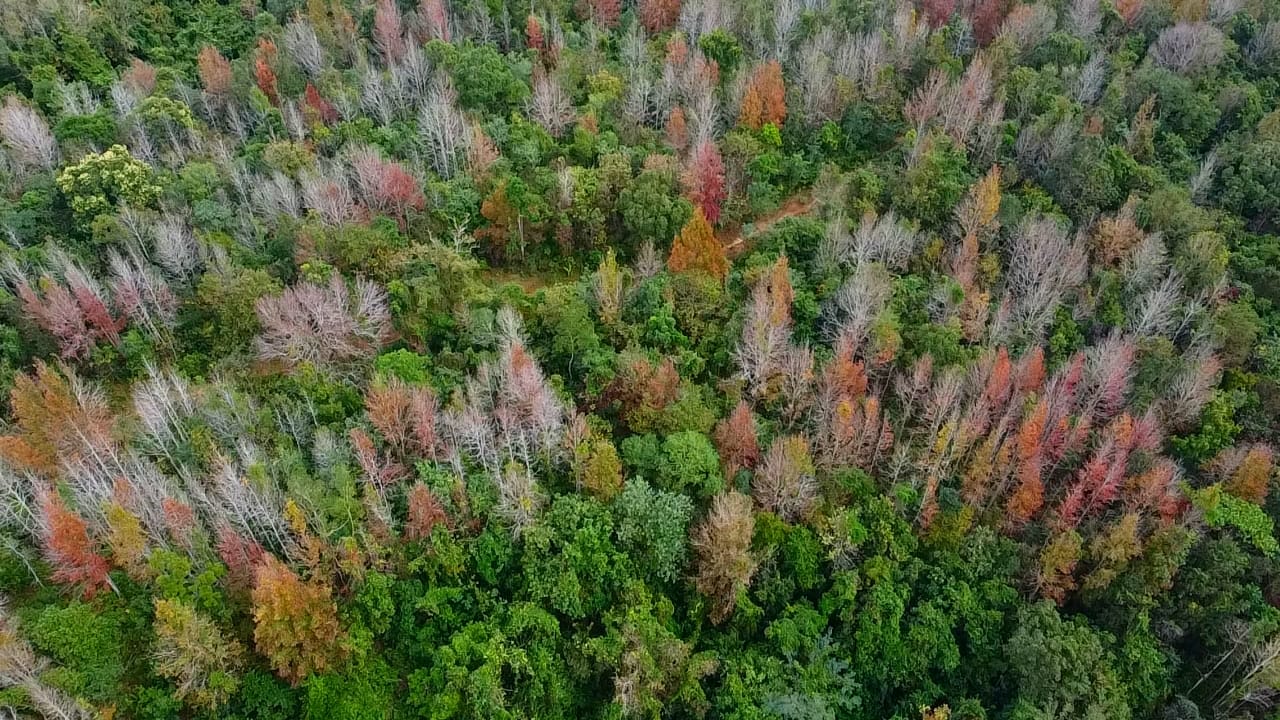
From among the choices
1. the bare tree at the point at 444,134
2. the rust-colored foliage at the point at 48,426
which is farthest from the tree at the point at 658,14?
the rust-colored foliage at the point at 48,426

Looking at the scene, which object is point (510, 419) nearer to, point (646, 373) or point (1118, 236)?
point (646, 373)

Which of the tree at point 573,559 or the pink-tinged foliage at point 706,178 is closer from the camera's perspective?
the tree at point 573,559

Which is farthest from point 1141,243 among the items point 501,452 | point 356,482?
point 356,482

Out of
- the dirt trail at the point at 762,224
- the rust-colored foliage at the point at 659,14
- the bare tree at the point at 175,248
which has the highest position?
the rust-colored foliage at the point at 659,14

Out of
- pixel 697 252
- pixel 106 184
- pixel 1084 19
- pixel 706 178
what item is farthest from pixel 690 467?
pixel 1084 19

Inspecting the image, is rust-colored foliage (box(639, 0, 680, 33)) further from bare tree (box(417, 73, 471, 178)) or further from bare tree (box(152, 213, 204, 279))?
bare tree (box(152, 213, 204, 279))

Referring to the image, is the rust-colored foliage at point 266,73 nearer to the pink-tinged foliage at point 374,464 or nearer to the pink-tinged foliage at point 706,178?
the pink-tinged foliage at point 706,178

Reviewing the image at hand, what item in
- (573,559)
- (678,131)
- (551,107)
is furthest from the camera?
(551,107)
